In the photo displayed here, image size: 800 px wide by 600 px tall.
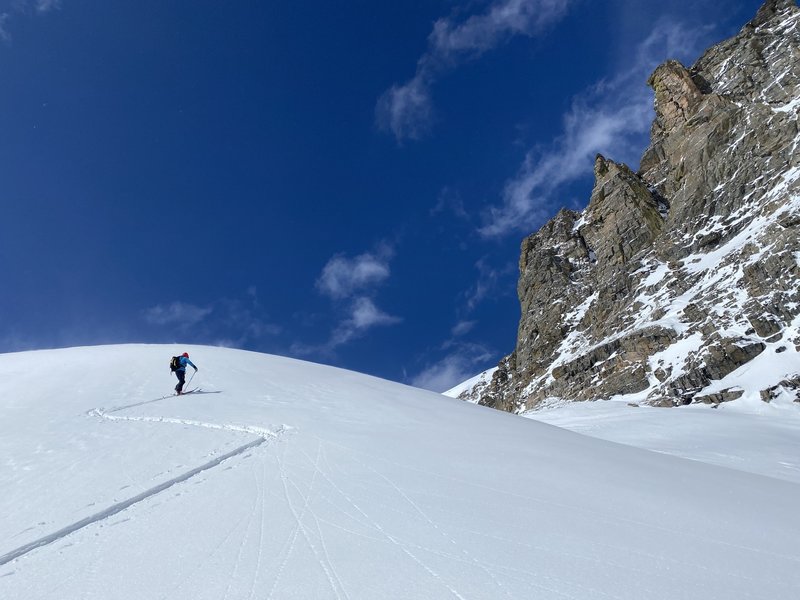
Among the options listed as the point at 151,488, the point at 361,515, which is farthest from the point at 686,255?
the point at 151,488

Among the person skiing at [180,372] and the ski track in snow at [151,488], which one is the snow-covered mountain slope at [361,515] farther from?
the person skiing at [180,372]

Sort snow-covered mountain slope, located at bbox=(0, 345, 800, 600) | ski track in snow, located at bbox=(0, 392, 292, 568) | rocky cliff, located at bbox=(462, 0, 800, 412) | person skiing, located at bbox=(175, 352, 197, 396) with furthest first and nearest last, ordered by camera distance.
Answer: rocky cliff, located at bbox=(462, 0, 800, 412), person skiing, located at bbox=(175, 352, 197, 396), ski track in snow, located at bbox=(0, 392, 292, 568), snow-covered mountain slope, located at bbox=(0, 345, 800, 600)

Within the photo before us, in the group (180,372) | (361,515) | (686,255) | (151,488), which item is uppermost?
(686,255)

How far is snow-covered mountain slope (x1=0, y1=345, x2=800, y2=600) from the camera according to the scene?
3.08 meters

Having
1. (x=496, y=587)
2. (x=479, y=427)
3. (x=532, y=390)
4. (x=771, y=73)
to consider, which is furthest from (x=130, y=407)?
(x=771, y=73)

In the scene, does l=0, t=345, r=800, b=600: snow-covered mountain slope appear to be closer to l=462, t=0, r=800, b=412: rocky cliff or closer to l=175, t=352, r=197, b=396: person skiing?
l=175, t=352, r=197, b=396: person skiing

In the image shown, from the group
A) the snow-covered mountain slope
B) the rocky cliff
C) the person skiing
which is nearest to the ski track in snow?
the snow-covered mountain slope

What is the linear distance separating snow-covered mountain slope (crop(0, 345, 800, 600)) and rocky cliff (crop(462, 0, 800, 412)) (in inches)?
1363

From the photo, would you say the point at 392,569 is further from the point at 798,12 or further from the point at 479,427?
the point at 798,12

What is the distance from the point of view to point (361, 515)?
13.8ft

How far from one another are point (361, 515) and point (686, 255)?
239 feet

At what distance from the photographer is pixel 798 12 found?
73562 mm

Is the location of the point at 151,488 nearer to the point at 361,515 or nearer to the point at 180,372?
the point at 361,515

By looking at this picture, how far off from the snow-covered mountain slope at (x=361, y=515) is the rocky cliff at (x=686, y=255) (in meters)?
34.6
